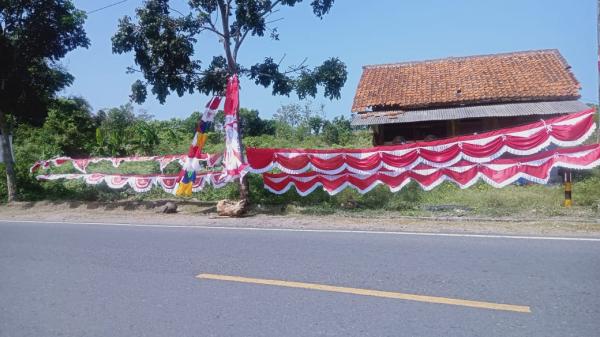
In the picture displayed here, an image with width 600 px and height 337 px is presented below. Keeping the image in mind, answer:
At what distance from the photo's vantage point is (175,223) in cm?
1032

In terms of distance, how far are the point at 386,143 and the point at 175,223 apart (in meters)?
9.62

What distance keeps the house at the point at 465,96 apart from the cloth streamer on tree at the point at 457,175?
481 cm

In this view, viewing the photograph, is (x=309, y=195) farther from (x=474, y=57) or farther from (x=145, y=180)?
(x=474, y=57)

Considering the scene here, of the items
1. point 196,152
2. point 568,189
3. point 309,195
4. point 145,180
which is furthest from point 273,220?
point 568,189

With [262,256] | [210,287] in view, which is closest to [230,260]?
[262,256]

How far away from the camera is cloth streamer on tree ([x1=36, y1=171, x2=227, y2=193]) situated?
1208cm

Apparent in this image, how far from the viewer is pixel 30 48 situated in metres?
14.5

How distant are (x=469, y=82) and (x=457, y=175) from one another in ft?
27.8

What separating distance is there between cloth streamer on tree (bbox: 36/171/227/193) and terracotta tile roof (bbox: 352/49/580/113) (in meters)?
7.24

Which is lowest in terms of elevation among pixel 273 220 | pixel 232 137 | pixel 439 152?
pixel 273 220

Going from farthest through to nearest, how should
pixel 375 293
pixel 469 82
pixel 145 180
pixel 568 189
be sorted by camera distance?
pixel 469 82 → pixel 145 180 → pixel 568 189 → pixel 375 293

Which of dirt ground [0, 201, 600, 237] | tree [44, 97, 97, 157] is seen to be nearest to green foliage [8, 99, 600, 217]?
tree [44, 97, 97, 157]

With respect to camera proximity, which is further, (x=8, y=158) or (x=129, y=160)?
(x=8, y=158)

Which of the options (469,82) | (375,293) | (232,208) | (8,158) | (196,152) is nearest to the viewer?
(375,293)
